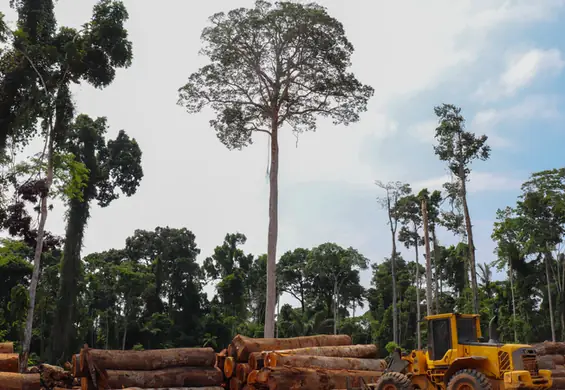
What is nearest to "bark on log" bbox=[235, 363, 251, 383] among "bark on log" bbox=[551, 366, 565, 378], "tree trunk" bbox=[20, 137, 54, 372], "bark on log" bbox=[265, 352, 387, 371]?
"bark on log" bbox=[265, 352, 387, 371]

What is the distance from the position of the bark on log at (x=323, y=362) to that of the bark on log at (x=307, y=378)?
268mm

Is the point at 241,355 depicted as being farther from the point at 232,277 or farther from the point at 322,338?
the point at 232,277

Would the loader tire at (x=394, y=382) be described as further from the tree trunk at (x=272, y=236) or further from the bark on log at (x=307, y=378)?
the tree trunk at (x=272, y=236)

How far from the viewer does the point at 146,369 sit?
13234 millimetres

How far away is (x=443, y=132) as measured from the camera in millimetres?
36062

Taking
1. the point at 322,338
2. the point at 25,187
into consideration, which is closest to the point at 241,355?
the point at 322,338

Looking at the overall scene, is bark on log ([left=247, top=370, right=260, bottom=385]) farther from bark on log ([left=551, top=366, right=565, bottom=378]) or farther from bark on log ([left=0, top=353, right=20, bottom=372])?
bark on log ([left=551, top=366, right=565, bottom=378])

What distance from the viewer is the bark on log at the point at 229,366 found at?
1422 cm

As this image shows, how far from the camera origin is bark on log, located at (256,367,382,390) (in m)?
13.0

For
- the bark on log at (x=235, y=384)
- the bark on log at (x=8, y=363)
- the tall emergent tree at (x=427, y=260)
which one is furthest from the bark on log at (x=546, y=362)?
the bark on log at (x=8, y=363)

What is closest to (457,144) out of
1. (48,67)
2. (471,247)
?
(471,247)

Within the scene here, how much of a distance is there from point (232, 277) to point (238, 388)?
145ft

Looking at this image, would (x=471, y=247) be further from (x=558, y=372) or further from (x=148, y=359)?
(x=148, y=359)

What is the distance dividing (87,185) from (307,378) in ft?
90.3
